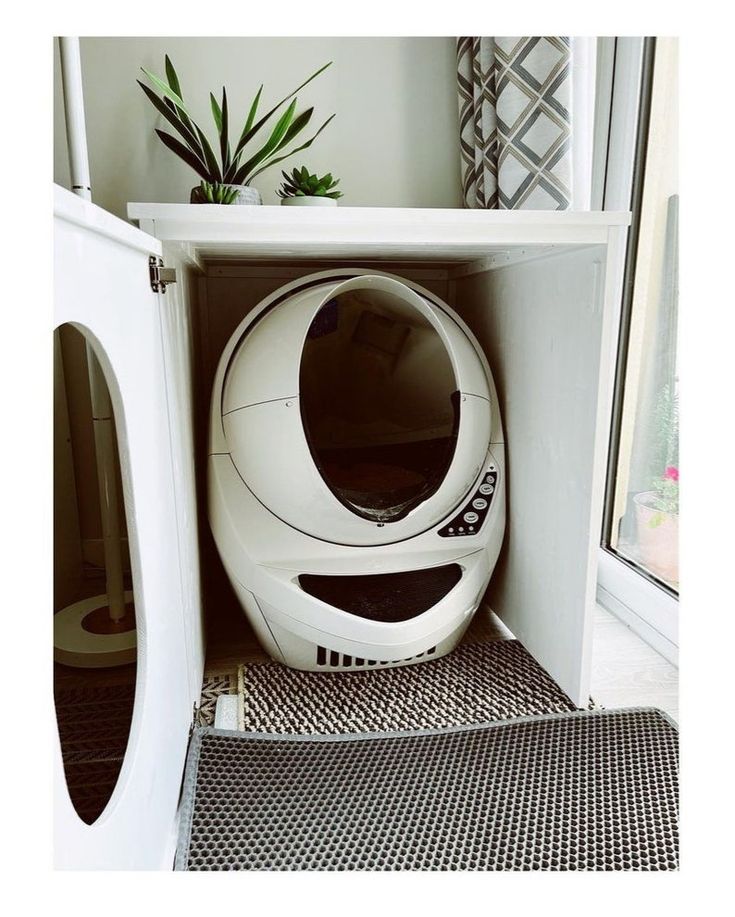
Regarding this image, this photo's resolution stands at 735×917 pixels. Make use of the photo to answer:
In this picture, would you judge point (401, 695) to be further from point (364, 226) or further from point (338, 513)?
point (364, 226)

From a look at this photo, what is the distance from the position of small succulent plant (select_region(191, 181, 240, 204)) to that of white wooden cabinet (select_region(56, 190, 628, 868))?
10 cm

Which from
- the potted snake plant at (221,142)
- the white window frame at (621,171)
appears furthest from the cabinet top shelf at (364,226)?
the white window frame at (621,171)

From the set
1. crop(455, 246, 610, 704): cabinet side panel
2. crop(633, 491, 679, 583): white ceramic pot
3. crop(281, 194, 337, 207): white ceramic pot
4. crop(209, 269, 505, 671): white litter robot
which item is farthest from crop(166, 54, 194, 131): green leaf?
crop(633, 491, 679, 583): white ceramic pot

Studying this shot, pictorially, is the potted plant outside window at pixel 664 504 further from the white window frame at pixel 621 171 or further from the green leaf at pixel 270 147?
the green leaf at pixel 270 147

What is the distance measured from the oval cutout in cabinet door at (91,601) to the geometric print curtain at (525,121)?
0.93m

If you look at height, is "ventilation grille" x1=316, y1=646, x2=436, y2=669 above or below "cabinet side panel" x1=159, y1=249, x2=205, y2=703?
below

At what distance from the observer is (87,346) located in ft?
2.19

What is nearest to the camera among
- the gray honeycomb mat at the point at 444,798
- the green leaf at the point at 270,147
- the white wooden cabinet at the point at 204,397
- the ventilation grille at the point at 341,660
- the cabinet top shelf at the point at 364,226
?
the white wooden cabinet at the point at 204,397

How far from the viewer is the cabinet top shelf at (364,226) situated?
0.98 m

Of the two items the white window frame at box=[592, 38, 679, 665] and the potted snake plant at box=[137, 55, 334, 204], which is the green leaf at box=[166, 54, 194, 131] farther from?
the white window frame at box=[592, 38, 679, 665]

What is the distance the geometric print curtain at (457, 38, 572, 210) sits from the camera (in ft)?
4.06

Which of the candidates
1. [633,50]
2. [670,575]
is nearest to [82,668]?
[670,575]
